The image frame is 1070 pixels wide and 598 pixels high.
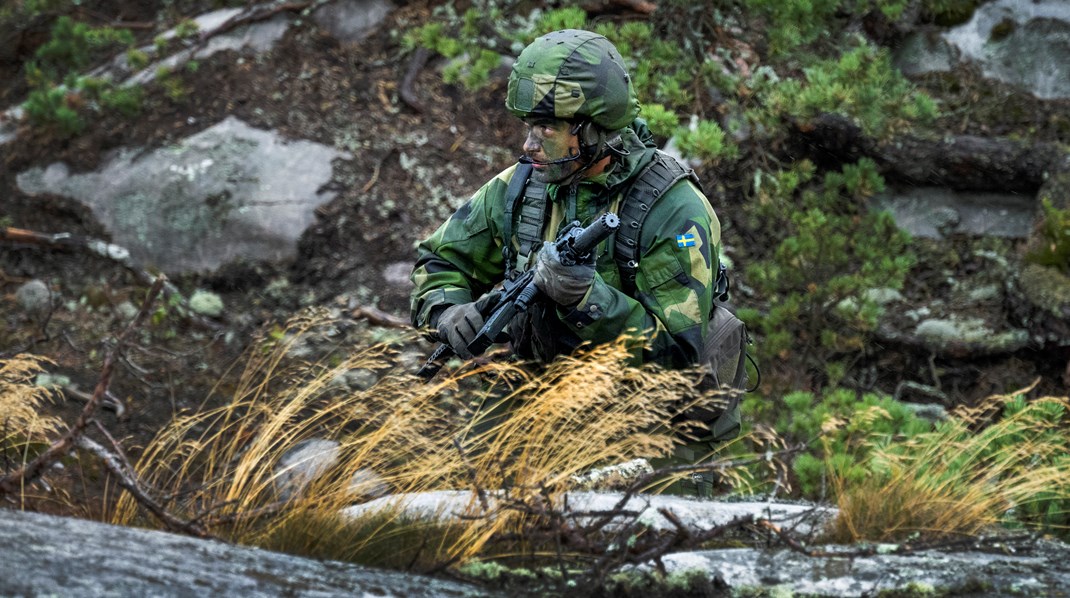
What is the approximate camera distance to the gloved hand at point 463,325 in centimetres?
451

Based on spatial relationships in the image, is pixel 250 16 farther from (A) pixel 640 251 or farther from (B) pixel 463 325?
(A) pixel 640 251

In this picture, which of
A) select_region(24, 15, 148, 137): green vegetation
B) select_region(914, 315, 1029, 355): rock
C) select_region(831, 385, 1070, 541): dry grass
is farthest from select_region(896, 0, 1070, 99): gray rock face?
select_region(24, 15, 148, 137): green vegetation

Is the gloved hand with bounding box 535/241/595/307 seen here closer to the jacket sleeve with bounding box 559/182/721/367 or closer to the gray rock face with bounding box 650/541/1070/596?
the jacket sleeve with bounding box 559/182/721/367

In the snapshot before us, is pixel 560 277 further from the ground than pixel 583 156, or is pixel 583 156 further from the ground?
pixel 583 156

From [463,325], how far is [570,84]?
987 millimetres

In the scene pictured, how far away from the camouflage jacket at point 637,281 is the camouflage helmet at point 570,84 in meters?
0.25

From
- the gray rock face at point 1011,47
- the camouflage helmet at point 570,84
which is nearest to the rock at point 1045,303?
the gray rock face at point 1011,47

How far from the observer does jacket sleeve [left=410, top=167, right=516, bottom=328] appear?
482 centimetres

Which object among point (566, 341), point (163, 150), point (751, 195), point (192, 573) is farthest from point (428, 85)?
point (192, 573)

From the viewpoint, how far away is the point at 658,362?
4469 mm

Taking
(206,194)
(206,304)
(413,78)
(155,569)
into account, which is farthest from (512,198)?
(413,78)

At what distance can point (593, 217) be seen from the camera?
459 cm

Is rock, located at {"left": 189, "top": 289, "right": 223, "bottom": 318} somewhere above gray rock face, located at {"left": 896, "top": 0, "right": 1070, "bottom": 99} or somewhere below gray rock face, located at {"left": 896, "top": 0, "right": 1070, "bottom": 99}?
below

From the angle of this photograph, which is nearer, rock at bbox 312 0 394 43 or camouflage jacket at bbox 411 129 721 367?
camouflage jacket at bbox 411 129 721 367
